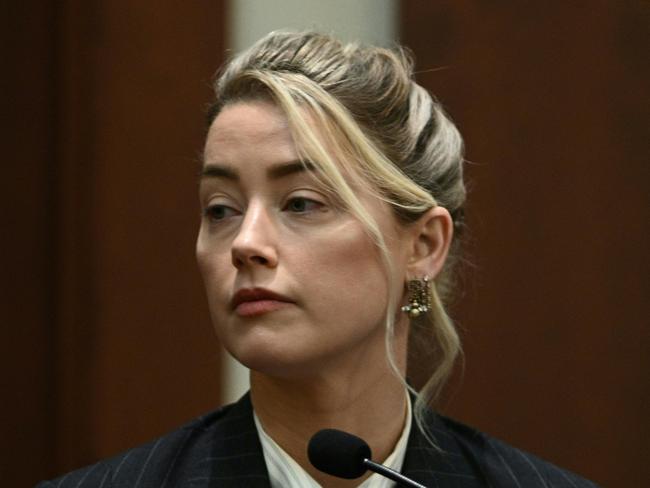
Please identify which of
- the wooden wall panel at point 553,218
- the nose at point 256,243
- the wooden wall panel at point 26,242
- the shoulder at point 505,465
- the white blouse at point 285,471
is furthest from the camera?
the wooden wall panel at point 553,218

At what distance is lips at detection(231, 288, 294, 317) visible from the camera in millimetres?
1457

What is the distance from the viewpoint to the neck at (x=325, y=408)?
5.07ft

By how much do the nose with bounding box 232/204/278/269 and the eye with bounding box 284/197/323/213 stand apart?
3 cm

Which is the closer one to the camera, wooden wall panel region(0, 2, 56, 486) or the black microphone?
the black microphone

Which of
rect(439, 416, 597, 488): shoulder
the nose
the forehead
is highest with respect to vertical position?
the forehead

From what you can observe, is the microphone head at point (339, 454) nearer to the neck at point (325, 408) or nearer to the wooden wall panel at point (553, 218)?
the neck at point (325, 408)

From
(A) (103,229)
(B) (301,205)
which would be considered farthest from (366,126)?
(A) (103,229)

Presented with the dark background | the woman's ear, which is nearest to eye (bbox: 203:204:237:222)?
the woman's ear

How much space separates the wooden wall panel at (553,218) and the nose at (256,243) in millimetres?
686

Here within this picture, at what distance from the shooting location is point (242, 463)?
1.57m

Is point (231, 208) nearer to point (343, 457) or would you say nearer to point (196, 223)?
point (343, 457)

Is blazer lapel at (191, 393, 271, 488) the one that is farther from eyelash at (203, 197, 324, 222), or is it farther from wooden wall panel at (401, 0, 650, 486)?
wooden wall panel at (401, 0, 650, 486)

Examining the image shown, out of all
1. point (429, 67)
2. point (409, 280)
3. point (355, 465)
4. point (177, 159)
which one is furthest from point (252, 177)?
point (429, 67)

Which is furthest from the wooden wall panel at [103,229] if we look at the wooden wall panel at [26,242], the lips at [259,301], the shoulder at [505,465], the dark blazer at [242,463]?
the lips at [259,301]
